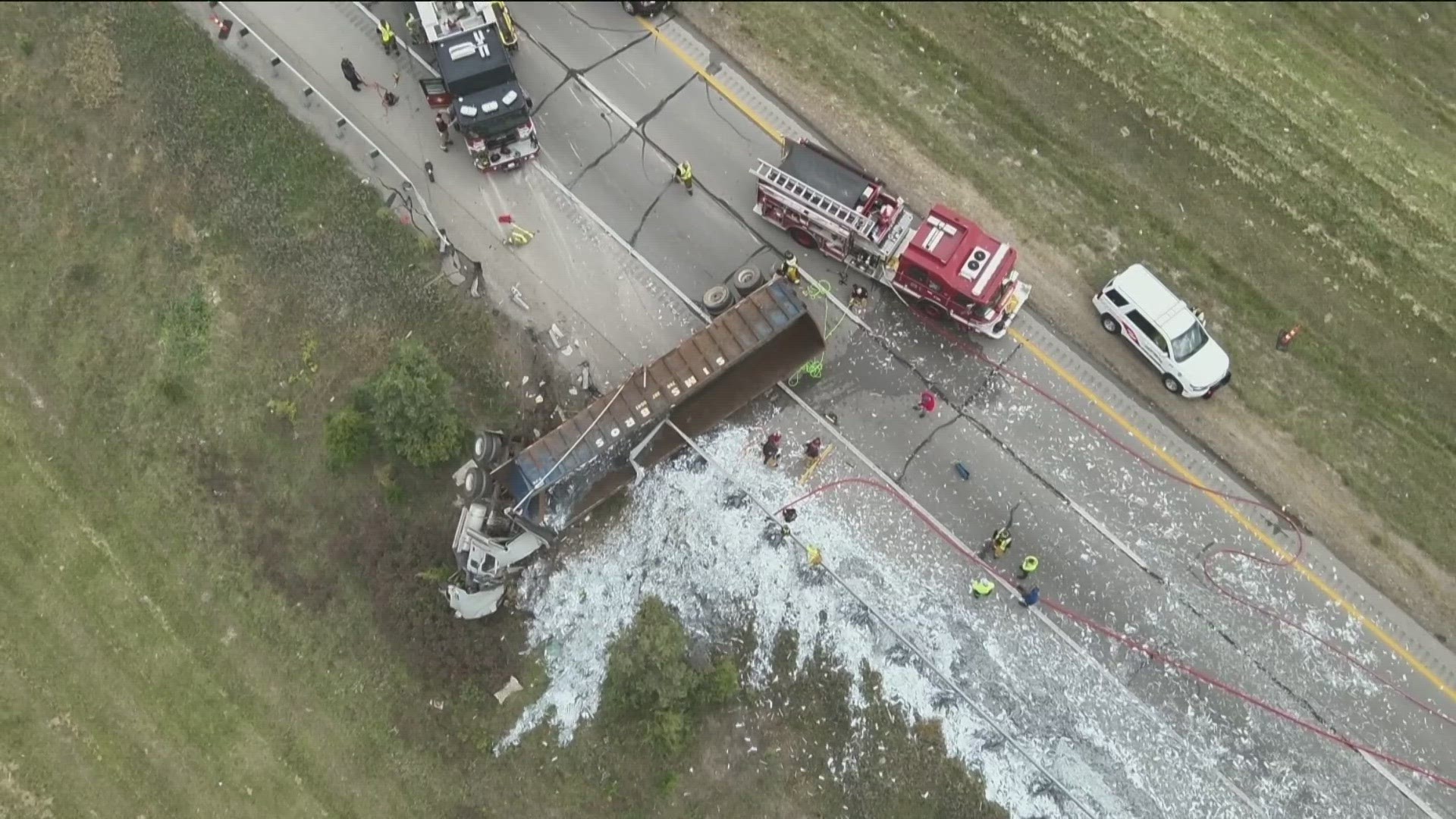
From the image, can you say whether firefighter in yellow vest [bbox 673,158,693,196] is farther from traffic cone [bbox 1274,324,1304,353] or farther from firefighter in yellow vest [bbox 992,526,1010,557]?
traffic cone [bbox 1274,324,1304,353]

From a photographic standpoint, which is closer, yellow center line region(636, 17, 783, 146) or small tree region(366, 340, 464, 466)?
small tree region(366, 340, 464, 466)

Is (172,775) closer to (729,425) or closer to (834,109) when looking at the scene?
(729,425)

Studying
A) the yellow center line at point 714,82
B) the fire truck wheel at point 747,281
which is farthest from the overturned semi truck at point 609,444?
the yellow center line at point 714,82

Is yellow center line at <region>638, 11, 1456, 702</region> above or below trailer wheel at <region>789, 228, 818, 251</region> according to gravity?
above

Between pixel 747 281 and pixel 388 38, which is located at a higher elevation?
pixel 747 281

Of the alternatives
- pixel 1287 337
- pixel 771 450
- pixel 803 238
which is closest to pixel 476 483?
pixel 771 450

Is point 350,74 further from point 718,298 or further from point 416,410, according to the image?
point 718,298

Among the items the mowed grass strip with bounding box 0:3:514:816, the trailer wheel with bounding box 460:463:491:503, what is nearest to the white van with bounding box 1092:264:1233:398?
the trailer wheel with bounding box 460:463:491:503
